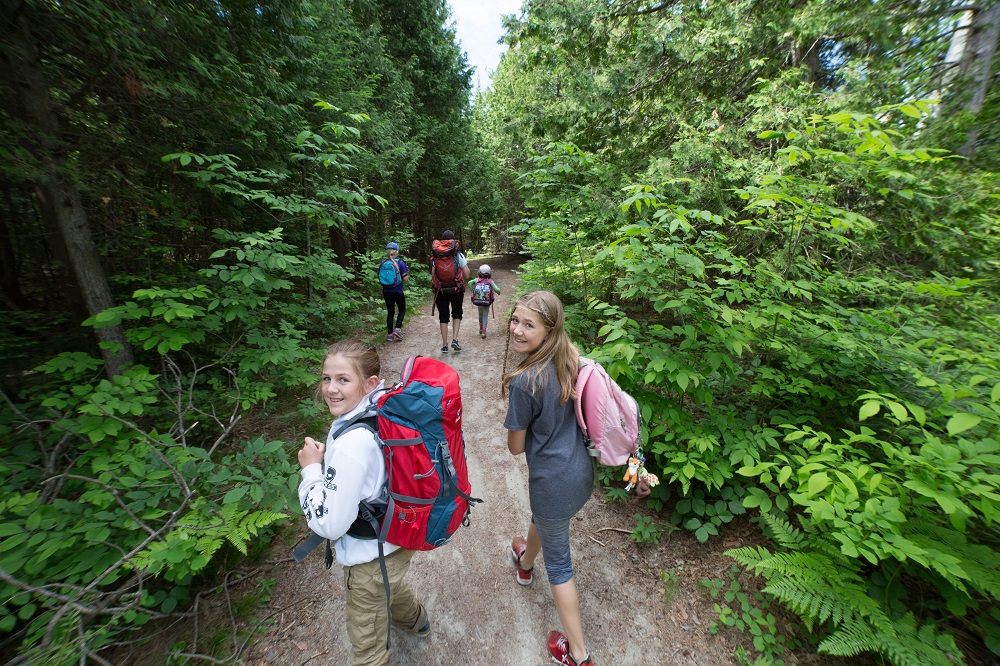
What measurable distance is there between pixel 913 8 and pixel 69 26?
9204 mm

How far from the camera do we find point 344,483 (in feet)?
5.35

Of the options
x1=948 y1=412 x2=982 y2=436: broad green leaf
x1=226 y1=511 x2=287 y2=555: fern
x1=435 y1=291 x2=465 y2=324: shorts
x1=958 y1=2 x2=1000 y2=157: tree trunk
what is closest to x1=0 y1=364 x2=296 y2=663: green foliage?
x1=226 y1=511 x2=287 y2=555: fern

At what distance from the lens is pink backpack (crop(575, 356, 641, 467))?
6.57 ft

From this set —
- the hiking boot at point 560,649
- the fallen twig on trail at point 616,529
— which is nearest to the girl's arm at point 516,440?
the hiking boot at point 560,649

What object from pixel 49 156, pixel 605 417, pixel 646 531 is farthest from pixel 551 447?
pixel 49 156

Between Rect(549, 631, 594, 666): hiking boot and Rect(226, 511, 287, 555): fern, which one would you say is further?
Rect(549, 631, 594, 666): hiking boot

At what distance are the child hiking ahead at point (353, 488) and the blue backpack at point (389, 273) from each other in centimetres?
517

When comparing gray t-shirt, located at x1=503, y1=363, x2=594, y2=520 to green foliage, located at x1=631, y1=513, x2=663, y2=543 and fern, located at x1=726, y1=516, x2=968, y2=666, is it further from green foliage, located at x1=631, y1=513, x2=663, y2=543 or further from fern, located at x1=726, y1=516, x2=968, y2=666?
green foliage, located at x1=631, y1=513, x2=663, y2=543

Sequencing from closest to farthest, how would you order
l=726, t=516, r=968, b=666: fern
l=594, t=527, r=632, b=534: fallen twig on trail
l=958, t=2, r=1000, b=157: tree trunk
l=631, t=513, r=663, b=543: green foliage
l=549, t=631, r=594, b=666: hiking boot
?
l=726, t=516, r=968, b=666: fern → l=549, t=631, r=594, b=666: hiking boot → l=631, t=513, r=663, b=543: green foliage → l=594, t=527, r=632, b=534: fallen twig on trail → l=958, t=2, r=1000, b=157: tree trunk

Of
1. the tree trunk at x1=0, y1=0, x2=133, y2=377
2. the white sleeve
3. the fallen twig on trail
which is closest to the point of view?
the white sleeve

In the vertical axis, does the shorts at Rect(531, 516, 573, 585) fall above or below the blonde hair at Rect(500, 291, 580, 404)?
below

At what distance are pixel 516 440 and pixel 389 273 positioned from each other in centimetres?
551

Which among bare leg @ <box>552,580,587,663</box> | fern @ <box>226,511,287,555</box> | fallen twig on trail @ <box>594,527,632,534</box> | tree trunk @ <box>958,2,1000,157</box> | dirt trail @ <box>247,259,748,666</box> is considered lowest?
dirt trail @ <box>247,259,748,666</box>

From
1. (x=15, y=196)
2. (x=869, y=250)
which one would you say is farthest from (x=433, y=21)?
(x=869, y=250)
